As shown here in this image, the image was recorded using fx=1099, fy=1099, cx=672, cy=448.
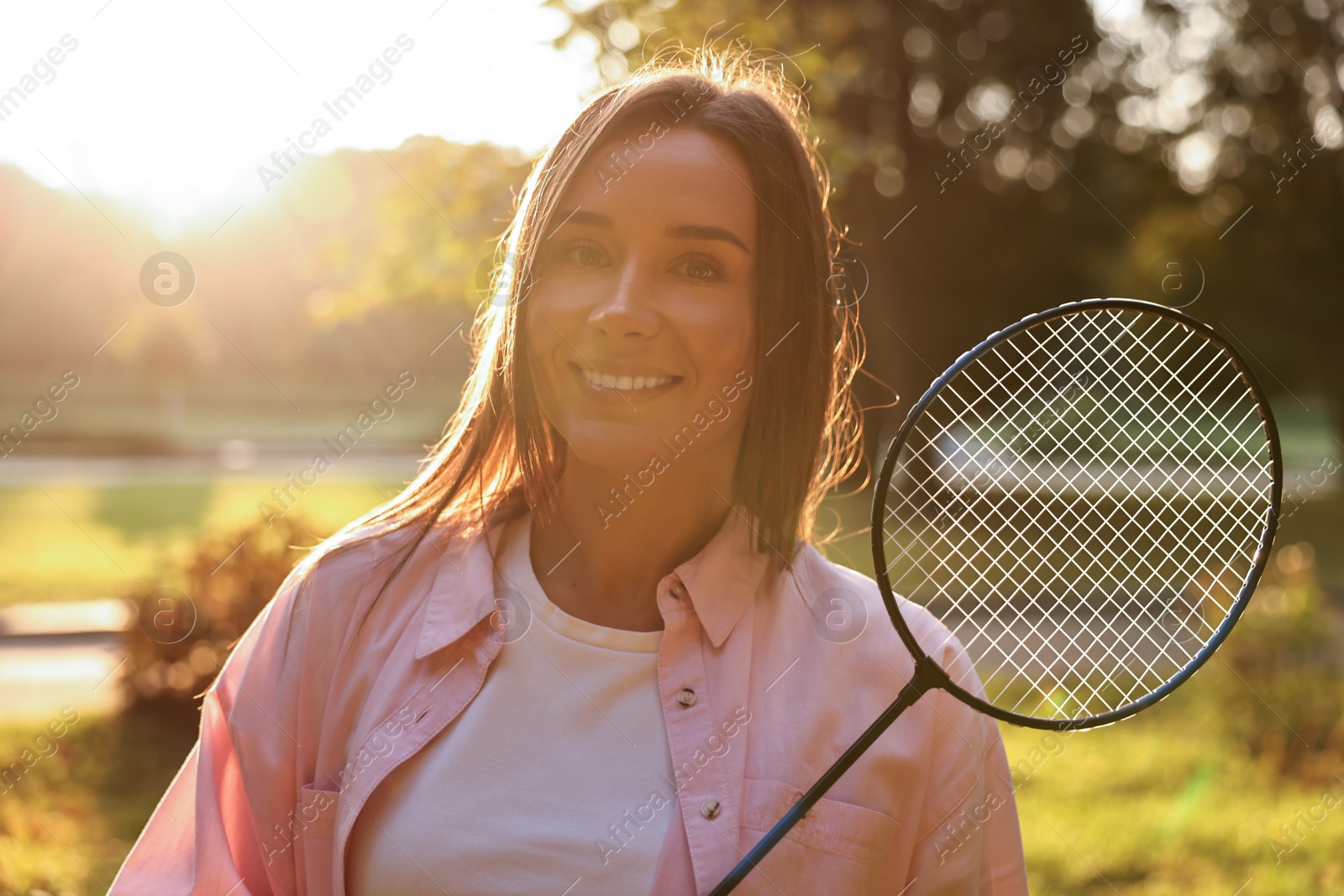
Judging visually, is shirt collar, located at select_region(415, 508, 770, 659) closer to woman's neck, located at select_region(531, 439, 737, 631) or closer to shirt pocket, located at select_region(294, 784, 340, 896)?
woman's neck, located at select_region(531, 439, 737, 631)

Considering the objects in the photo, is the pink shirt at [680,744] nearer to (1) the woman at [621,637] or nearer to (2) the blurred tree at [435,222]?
(1) the woman at [621,637]

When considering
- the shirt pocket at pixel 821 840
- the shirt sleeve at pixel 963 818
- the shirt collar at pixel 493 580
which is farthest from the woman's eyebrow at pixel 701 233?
the shirt pocket at pixel 821 840

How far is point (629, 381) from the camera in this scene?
192 cm

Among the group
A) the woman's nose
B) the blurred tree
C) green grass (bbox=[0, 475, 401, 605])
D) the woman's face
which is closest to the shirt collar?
the woman's face

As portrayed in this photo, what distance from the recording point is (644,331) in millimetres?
1891

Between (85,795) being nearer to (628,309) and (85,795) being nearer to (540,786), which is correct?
(540,786)

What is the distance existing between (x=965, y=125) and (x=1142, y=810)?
13561mm

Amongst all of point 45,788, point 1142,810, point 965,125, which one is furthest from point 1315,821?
point 965,125

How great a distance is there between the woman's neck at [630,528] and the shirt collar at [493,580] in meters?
0.06

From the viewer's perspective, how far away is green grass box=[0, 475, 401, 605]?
472 inches

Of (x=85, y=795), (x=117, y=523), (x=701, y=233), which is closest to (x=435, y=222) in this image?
(x=85, y=795)

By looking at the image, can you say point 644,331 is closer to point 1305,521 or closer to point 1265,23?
point 1265,23

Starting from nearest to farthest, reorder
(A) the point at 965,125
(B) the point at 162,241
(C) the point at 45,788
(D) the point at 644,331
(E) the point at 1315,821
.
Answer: (D) the point at 644,331
(E) the point at 1315,821
(C) the point at 45,788
(B) the point at 162,241
(A) the point at 965,125

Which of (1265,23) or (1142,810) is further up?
(1265,23)
